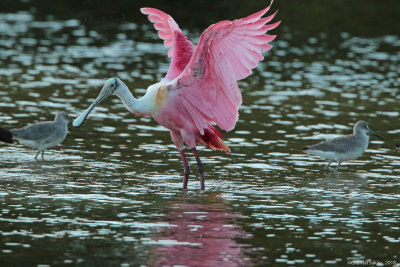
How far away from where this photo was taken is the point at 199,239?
10.8 meters

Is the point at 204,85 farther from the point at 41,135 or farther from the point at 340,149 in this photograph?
the point at 41,135

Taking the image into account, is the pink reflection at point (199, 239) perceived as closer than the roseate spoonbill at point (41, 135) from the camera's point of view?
Yes

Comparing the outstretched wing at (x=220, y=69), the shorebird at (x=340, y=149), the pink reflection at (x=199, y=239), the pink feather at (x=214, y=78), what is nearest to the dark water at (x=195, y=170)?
the pink reflection at (x=199, y=239)

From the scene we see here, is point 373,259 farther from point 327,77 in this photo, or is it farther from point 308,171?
point 327,77

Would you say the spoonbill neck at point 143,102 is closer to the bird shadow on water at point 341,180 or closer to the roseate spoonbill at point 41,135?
the roseate spoonbill at point 41,135

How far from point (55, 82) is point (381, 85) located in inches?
316

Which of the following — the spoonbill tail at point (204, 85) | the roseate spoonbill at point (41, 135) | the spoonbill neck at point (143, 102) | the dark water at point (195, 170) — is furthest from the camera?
the roseate spoonbill at point (41, 135)

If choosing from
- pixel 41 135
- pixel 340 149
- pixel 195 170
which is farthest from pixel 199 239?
pixel 41 135

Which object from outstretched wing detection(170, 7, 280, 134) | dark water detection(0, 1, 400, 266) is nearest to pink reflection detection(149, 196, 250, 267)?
dark water detection(0, 1, 400, 266)

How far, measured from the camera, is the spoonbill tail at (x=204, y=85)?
13.1 meters

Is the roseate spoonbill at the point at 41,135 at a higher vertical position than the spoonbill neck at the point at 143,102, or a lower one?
lower

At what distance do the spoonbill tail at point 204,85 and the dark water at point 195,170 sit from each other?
0.93 metres

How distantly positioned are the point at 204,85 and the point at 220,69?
0.41m

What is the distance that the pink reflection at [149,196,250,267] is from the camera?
9938 mm
